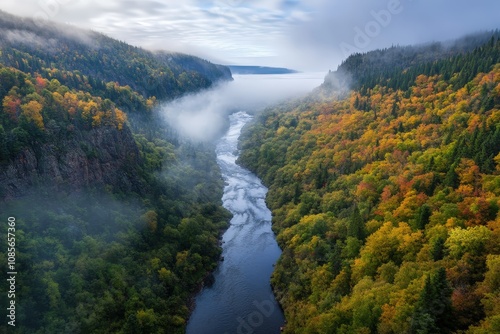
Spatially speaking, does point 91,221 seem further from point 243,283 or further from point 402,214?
point 402,214

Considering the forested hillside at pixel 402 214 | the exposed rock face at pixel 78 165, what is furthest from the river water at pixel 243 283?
the exposed rock face at pixel 78 165

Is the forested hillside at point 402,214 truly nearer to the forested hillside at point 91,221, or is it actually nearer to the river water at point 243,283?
the river water at point 243,283

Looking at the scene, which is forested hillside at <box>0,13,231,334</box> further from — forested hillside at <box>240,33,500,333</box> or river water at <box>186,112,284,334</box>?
forested hillside at <box>240,33,500,333</box>

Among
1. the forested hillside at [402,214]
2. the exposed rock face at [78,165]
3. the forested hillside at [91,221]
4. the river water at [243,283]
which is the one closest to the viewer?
the forested hillside at [402,214]

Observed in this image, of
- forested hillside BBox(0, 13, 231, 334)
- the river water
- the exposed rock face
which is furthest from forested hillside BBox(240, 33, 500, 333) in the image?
the exposed rock face

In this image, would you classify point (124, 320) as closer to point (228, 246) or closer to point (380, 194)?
point (228, 246)

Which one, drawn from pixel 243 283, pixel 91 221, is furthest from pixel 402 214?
pixel 91 221
